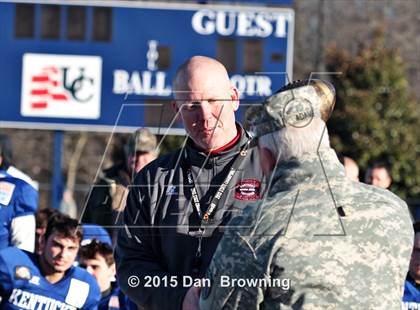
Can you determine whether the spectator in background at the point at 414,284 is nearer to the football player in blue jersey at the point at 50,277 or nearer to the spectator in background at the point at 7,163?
the football player in blue jersey at the point at 50,277

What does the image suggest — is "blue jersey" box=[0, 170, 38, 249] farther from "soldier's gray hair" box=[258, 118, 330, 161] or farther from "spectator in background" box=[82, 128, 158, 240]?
"soldier's gray hair" box=[258, 118, 330, 161]

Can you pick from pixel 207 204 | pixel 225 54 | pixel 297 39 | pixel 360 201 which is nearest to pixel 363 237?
pixel 360 201

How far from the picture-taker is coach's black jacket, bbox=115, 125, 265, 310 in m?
4.54

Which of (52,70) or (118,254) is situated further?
(52,70)

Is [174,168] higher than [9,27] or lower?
lower

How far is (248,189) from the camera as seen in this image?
4.56 m

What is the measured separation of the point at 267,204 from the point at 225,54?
10.0m

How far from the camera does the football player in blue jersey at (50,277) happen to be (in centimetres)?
688

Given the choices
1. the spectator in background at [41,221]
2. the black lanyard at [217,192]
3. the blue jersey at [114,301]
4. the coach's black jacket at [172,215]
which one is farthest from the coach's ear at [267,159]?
the spectator in background at [41,221]

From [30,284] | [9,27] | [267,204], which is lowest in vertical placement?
[30,284]

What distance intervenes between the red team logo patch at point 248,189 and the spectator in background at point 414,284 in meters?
2.61

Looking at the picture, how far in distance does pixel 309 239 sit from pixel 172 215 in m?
1.13

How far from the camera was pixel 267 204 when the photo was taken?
359 cm

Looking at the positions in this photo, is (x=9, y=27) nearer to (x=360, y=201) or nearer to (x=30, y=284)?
(x=30, y=284)
